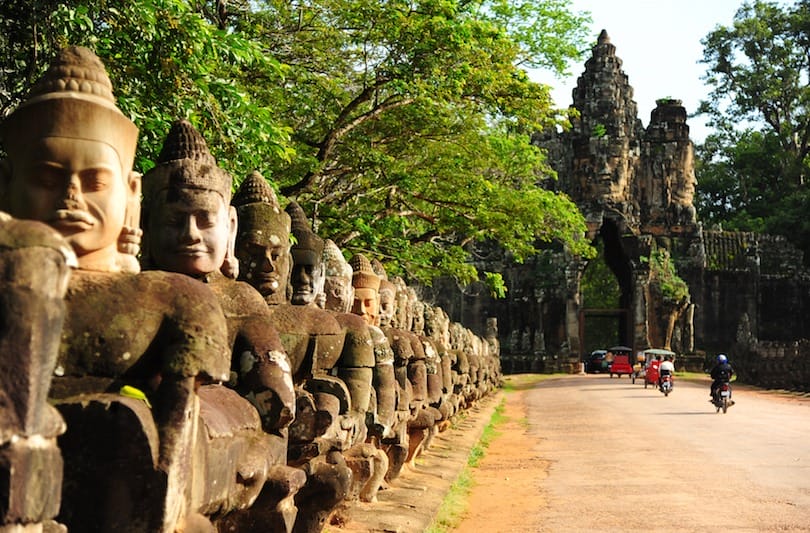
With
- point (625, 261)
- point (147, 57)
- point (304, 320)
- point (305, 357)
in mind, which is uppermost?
point (625, 261)

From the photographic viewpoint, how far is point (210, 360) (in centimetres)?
301

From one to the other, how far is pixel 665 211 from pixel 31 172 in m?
43.9

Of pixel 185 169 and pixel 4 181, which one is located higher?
pixel 185 169

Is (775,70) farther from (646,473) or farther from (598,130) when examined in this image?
(646,473)

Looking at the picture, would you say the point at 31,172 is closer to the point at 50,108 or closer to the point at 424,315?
the point at 50,108

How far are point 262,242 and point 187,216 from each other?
1.05 m

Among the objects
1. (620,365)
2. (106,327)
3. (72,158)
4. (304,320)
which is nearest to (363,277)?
(304,320)

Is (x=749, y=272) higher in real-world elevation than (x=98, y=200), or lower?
higher

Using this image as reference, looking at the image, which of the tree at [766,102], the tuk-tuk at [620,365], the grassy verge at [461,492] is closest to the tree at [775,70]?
the tree at [766,102]

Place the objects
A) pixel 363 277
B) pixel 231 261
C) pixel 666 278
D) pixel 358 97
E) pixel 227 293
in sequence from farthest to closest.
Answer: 1. pixel 666 278
2. pixel 358 97
3. pixel 363 277
4. pixel 231 261
5. pixel 227 293

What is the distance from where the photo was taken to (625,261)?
145ft

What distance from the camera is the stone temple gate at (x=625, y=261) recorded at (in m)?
43.0

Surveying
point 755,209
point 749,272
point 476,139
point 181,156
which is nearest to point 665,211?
point 749,272

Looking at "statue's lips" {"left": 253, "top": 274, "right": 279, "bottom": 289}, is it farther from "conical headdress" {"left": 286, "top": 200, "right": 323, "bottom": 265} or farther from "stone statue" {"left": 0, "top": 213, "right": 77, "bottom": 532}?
"stone statue" {"left": 0, "top": 213, "right": 77, "bottom": 532}
